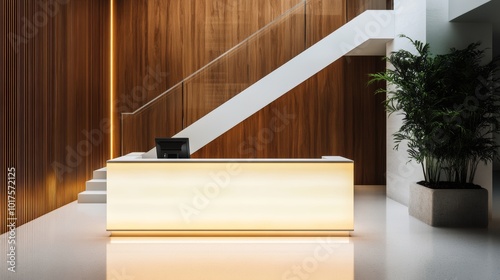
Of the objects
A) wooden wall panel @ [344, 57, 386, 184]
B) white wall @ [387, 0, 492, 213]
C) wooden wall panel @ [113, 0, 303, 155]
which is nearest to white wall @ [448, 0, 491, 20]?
white wall @ [387, 0, 492, 213]

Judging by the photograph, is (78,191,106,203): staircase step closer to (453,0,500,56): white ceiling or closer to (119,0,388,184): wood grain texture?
(119,0,388,184): wood grain texture

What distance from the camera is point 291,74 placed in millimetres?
8438

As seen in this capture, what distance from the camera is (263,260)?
4723 mm

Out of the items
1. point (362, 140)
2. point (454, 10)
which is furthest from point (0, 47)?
point (362, 140)

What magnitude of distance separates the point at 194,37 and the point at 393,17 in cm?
455

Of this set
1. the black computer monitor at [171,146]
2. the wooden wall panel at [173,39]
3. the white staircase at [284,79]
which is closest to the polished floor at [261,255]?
the black computer monitor at [171,146]

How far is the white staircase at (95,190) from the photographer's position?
852 centimetres

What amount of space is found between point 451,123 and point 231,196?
126 inches

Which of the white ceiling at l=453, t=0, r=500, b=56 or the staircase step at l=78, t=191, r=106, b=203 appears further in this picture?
the staircase step at l=78, t=191, r=106, b=203

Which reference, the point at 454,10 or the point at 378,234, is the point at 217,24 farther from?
the point at 378,234

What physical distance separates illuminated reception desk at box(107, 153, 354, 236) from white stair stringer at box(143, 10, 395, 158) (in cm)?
247

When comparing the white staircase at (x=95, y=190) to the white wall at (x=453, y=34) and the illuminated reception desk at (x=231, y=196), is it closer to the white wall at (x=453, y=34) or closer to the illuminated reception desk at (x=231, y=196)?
the illuminated reception desk at (x=231, y=196)

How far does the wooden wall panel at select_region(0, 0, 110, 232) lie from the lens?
257 inches

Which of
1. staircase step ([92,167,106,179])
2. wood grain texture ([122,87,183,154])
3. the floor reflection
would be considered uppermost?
wood grain texture ([122,87,183,154])
